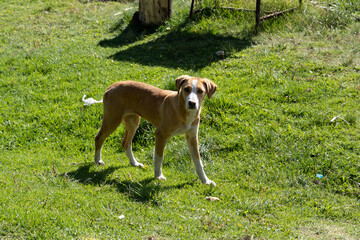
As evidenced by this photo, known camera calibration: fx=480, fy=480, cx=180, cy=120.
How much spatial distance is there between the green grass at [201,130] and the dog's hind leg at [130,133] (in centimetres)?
17

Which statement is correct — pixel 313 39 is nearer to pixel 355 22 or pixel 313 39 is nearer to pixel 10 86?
pixel 355 22

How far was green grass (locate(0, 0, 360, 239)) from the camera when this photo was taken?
17.5 feet

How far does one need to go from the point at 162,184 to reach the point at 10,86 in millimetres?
4608

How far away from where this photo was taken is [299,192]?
6344 millimetres

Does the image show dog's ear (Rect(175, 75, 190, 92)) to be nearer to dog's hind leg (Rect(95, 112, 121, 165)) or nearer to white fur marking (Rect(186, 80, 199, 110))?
white fur marking (Rect(186, 80, 199, 110))

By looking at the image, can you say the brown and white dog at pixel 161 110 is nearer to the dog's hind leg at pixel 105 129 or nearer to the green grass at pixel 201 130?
the dog's hind leg at pixel 105 129

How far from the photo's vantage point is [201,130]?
7707mm

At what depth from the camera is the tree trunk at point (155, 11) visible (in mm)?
11703

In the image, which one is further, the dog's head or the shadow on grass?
the shadow on grass

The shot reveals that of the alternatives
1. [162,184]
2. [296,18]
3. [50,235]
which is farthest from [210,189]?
[296,18]

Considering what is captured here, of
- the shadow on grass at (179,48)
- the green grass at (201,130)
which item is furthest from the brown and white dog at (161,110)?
the shadow on grass at (179,48)

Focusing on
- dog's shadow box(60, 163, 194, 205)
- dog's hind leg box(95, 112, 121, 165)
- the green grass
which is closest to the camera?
the green grass

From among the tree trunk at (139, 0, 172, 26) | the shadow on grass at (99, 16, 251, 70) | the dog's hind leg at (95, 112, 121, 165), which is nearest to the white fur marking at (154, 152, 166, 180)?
the dog's hind leg at (95, 112, 121, 165)

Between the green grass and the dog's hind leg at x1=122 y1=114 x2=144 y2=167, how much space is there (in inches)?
6.8
